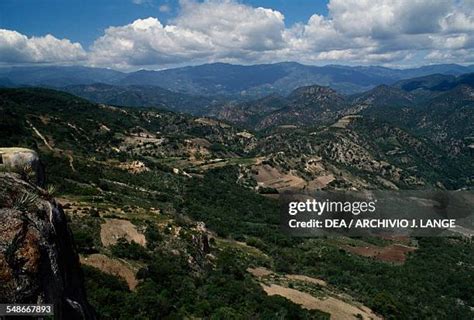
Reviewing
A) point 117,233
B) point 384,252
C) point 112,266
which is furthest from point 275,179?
point 112,266

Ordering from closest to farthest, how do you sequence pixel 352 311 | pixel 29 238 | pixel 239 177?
pixel 29 238 < pixel 352 311 < pixel 239 177

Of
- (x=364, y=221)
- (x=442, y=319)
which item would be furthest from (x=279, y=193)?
(x=442, y=319)

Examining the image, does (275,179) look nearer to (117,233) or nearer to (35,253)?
(117,233)

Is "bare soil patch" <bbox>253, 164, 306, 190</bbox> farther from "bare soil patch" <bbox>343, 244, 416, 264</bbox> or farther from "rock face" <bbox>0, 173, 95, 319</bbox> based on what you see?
"rock face" <bbox>0, 173, 95, 319</bbox>

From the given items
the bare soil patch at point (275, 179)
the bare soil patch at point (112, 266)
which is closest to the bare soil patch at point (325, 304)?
the bare soil patch at point (112, 266)

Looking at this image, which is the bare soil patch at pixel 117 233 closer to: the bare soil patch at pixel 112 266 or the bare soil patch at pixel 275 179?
the bare soil patch at pixel 112 266

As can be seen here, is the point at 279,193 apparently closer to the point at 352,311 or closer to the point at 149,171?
the point at 149,171
